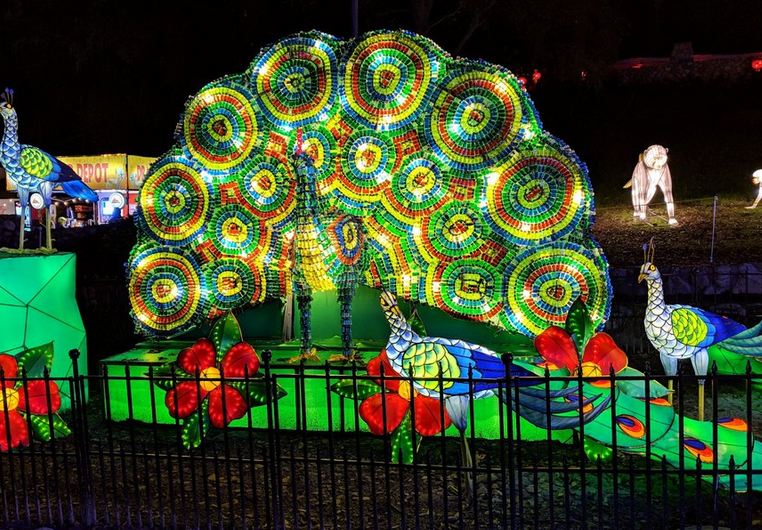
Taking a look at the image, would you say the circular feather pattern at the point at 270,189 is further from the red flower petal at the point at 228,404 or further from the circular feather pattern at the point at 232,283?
the red flower petal at the point at 228,404

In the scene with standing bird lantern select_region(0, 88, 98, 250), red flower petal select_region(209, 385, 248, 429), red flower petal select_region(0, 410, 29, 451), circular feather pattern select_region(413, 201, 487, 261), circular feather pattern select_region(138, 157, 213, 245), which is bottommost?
red flower petal select_region(0, 410, 29, 451)

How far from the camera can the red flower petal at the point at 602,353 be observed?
5176 millimetres

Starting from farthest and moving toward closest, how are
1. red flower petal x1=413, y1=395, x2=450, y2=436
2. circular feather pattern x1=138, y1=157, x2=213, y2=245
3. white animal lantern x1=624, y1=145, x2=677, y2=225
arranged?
white animal lantern x1=624, y1=145, x2=677, y2=225 < circular feather pattern x1=138, y1=157, x2=213, y2=245 < red flower petal x1=413, y1=395, x2=450, y2=436

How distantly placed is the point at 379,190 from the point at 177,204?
2.18m

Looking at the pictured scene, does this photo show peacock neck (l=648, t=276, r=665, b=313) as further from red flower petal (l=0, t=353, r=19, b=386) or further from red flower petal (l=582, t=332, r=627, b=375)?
red flower petal (l=0, t=353, r=19, b=386)

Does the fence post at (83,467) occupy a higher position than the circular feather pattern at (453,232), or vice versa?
the circular feather pattern at (453,232)

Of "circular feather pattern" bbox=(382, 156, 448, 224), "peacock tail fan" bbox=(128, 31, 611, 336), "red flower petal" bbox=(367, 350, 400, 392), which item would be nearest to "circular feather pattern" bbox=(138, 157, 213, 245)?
"peacock tail fan" bbox=(128, 31, 611, 336)

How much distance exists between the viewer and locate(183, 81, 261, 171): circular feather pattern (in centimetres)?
789

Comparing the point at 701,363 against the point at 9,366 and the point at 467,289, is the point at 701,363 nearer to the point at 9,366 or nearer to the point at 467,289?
the point at 467,289

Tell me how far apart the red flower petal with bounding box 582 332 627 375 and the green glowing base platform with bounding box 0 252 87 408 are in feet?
16.2

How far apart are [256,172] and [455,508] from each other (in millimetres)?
4316

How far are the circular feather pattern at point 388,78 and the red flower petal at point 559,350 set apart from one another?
3260mm

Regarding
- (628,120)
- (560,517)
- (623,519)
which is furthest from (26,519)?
(628,120)

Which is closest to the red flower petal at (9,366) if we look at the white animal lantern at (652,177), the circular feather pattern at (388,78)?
the circular feather pattern at (388,78)
